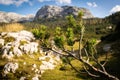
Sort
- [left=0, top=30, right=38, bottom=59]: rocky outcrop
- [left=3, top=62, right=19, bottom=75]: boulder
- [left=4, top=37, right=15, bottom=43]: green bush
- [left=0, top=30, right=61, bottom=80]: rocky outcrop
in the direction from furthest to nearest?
[left=4, top=37, right=15, bottom=43]: green bush < [left=0, top=30, right=38, bottom=59]: rocky outcrop < [left=0, top=30, right=61, bottom=80]: rocky outcrop < [left=3, top=62, right=19, bottom=75]: boulder

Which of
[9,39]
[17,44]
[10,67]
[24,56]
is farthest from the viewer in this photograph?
[9,39]

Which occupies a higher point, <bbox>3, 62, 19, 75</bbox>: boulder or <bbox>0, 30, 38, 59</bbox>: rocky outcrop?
<bbox>0, 30, 38, 59</bbox>: rocky outcrop

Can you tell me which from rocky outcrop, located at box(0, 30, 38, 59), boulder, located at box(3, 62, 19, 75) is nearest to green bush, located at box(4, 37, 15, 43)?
rocky outcrop, located at box(0, 30, 38, 59)

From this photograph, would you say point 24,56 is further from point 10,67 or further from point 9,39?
point 9,39

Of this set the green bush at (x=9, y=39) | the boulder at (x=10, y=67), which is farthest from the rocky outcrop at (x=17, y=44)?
the boulder at (x=10, y=67)

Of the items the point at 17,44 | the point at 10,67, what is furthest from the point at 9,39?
the point at 10,67

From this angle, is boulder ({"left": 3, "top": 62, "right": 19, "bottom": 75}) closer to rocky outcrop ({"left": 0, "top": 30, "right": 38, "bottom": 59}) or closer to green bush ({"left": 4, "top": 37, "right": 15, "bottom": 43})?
rocky outcrop ({"left": 0, "top": 30, "right": 38, "bottom": 59})

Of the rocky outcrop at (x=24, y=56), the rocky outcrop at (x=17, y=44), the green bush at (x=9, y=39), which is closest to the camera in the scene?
the rocky outcrop at (x=24, y=56)

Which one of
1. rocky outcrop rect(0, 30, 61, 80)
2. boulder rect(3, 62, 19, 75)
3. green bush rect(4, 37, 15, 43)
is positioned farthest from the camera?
green bush rect(4, 37, 15, 43)

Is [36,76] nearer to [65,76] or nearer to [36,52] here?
[65,76]

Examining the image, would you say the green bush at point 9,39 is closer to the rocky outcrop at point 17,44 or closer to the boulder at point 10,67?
the rocky outcrop at point 17,44

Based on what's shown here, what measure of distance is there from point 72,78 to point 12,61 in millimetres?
14157

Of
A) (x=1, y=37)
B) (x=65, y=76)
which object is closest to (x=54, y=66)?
(x=65, y=76)

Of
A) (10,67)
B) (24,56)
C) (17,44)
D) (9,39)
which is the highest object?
(9,39)
